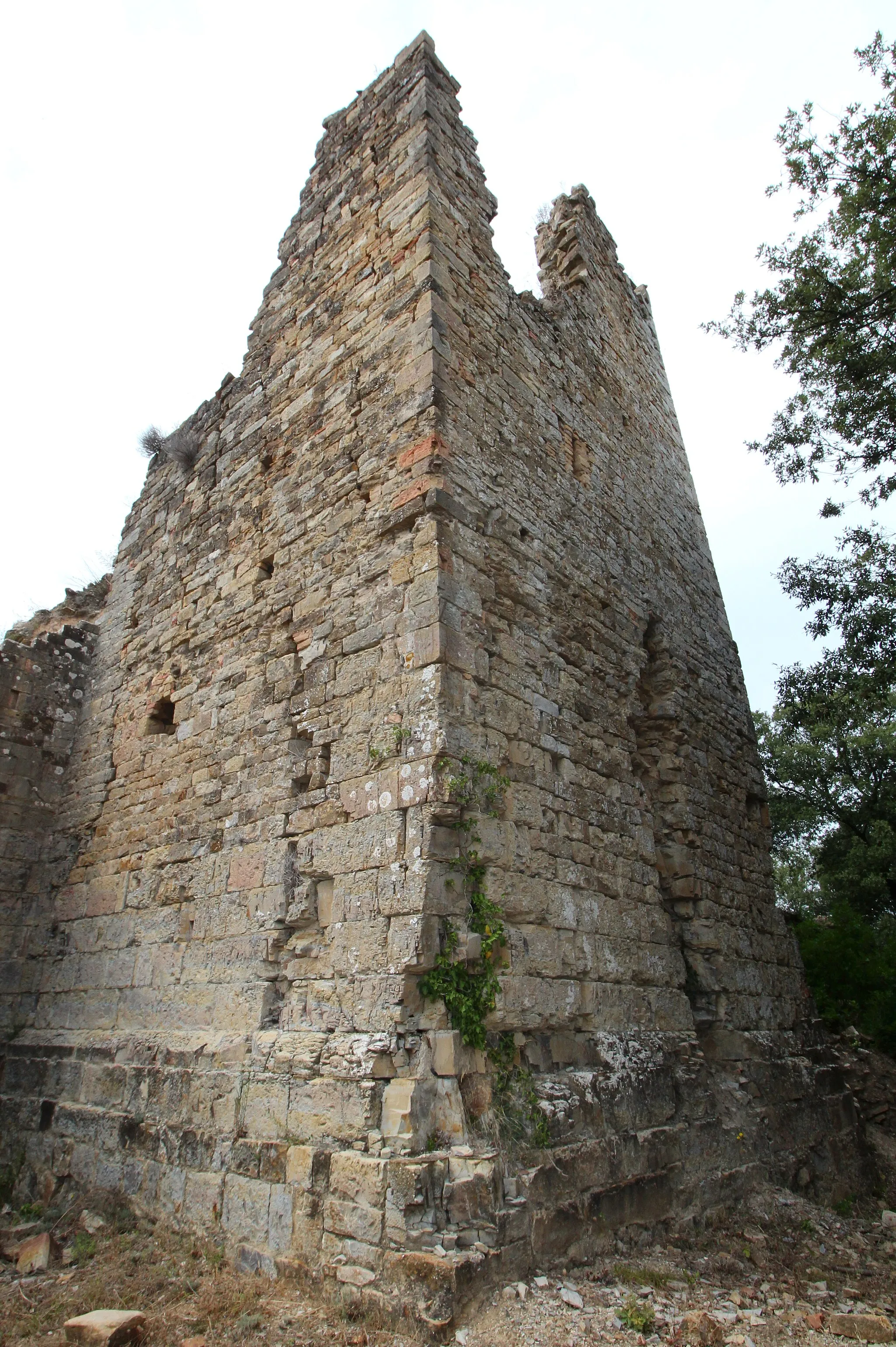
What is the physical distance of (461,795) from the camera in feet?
13.8

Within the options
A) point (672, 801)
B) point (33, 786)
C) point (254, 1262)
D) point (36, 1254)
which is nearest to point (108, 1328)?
point (254, 1262)

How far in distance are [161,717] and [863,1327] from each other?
5.99 meters

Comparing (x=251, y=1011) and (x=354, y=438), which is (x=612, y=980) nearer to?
(x=251, y=1011)

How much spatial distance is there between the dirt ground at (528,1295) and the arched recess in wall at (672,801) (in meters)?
1.55

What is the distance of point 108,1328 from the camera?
131 inches

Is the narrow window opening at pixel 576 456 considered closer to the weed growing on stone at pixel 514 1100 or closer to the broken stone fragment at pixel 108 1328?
the weed growing on stone at pixel 514 1100

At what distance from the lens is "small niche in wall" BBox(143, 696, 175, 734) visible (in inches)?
268

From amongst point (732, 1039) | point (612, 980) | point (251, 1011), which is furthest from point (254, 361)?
point (732, 1039)

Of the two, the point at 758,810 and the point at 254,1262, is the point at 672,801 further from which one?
the point at 254,1262

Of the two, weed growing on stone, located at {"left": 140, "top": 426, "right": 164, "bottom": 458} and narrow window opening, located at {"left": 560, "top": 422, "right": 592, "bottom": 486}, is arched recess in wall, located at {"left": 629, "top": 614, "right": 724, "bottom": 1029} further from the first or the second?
weed growing on stone, located at {"left": 140, "top": 426, "right": 164, "bottom": 458}

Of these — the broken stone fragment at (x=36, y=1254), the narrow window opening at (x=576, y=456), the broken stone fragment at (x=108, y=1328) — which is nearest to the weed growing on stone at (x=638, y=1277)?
the broken stone fragment at (x=108, y=1328)

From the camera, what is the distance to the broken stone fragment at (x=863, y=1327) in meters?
3.46

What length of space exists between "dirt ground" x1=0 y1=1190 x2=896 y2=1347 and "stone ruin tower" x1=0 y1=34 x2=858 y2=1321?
151mm

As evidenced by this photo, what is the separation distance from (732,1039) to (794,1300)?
2.17 meters
